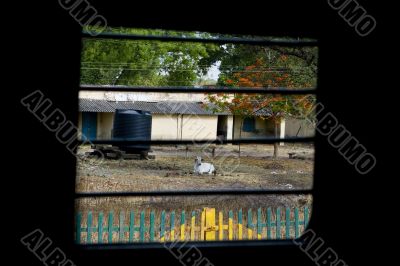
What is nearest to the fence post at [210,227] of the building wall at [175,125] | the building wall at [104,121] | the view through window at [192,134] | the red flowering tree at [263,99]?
the view through window at [192,134]

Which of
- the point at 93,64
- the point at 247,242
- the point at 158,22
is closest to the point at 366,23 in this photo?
the point at 158,22

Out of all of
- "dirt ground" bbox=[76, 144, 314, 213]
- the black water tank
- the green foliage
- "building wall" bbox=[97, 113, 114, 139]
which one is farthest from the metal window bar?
"dirt ground" bbox=[76, 144, 314, 213]

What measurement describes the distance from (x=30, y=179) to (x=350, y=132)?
82 centimetres

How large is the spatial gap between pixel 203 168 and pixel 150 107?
279 cm

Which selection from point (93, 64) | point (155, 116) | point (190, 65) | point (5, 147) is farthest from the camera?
point (155, 116)

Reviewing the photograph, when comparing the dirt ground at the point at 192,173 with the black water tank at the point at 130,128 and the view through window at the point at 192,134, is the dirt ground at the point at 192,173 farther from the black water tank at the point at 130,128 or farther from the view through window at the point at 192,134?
the black water tank at the point at 130,128

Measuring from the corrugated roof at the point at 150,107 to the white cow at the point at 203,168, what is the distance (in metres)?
1.19

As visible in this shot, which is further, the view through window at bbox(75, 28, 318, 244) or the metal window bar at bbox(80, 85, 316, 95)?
the view through window at bbox(75, 28, 318, 244)

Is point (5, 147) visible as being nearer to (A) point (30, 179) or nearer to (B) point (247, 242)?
(A) point (30, 179)

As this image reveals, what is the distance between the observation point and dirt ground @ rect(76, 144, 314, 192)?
7066 millimetres

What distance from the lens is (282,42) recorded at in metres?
1.29

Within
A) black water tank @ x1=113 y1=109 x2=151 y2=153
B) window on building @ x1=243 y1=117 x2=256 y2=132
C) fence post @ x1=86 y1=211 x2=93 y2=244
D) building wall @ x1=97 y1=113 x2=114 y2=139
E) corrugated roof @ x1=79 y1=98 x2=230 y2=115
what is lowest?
fence post @ x1=86 y1=211 x2=93 y2=244

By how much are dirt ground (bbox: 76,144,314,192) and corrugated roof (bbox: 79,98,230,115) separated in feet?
2.20

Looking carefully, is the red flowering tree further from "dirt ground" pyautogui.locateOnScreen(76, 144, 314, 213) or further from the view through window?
"dirt ground" pyautogui.locateOnScreen(76, 144, 314, 213)
